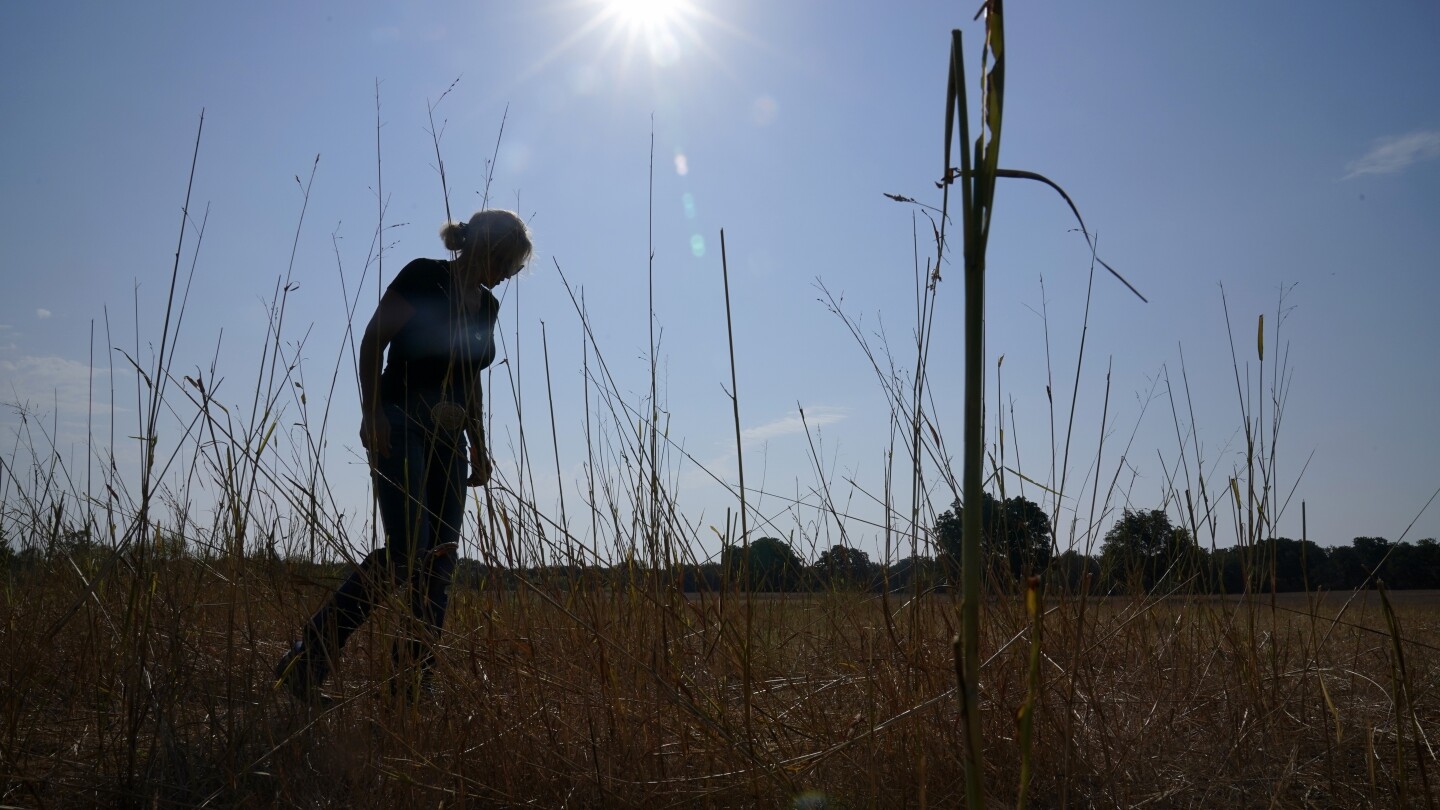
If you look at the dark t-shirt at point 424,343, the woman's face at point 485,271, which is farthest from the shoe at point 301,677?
the woman's face at point 485,271

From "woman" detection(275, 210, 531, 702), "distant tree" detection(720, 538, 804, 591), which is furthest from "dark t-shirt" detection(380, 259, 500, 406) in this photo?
"distant tree" detection(720, 538, 804, 591)

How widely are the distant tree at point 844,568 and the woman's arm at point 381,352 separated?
1021mm

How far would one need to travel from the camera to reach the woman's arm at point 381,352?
6.29 ft

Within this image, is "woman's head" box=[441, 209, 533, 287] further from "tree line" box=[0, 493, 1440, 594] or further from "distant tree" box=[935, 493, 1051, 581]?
"distant tree" box=[935, 493, 1051, 581]

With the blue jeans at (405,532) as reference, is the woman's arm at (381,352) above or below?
above

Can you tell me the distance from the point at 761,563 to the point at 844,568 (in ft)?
0.67

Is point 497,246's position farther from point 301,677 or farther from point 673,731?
point 673,731

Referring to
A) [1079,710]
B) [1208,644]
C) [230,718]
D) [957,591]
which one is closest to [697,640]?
[957,591]

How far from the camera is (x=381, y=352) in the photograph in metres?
1.98

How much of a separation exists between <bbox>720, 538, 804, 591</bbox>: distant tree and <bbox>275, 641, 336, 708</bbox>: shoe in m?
0.67

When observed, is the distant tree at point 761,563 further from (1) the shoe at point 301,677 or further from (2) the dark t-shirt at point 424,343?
(2) the dark t-shirt at point 424,343

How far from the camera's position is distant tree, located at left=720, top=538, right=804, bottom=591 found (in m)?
1.43

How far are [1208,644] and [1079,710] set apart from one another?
532mm

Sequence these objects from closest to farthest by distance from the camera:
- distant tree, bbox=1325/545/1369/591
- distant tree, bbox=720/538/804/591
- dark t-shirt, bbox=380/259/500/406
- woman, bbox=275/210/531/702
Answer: distant tree, bbox=1325/545/1369/591 < distant tree, bbox=720/538/804/591 < woman, bbox=275/210/531/702 < dark t-shirt, bbox=380/259/500/406
